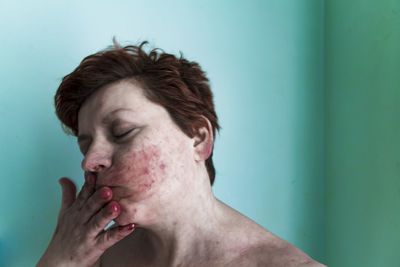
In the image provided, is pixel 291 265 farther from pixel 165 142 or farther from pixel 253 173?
pixel 253 173

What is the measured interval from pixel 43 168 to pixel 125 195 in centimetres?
56

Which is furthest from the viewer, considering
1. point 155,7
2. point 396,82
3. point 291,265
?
point 155,7

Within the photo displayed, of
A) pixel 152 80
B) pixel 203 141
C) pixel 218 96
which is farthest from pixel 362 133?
pixel 152 80

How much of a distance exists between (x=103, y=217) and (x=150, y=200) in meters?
0.13

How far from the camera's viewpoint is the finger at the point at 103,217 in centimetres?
88

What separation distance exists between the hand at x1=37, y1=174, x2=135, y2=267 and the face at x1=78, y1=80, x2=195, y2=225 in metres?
0.03

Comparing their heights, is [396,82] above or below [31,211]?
above

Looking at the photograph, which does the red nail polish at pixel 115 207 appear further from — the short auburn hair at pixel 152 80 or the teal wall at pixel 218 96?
the teal wall at pixel 218 96

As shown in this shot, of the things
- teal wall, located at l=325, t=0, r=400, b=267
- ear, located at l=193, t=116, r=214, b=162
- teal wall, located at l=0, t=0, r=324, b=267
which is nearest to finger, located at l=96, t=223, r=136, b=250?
ear, located at l=193, t=116, r=214, b=162

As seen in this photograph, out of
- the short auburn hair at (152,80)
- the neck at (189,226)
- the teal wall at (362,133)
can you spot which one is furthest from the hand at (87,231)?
the teal wall at (362,133)

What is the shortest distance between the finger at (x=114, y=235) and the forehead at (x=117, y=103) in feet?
0.95

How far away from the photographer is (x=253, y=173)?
150cm

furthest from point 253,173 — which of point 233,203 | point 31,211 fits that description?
point 31,211

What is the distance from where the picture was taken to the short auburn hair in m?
0.97
